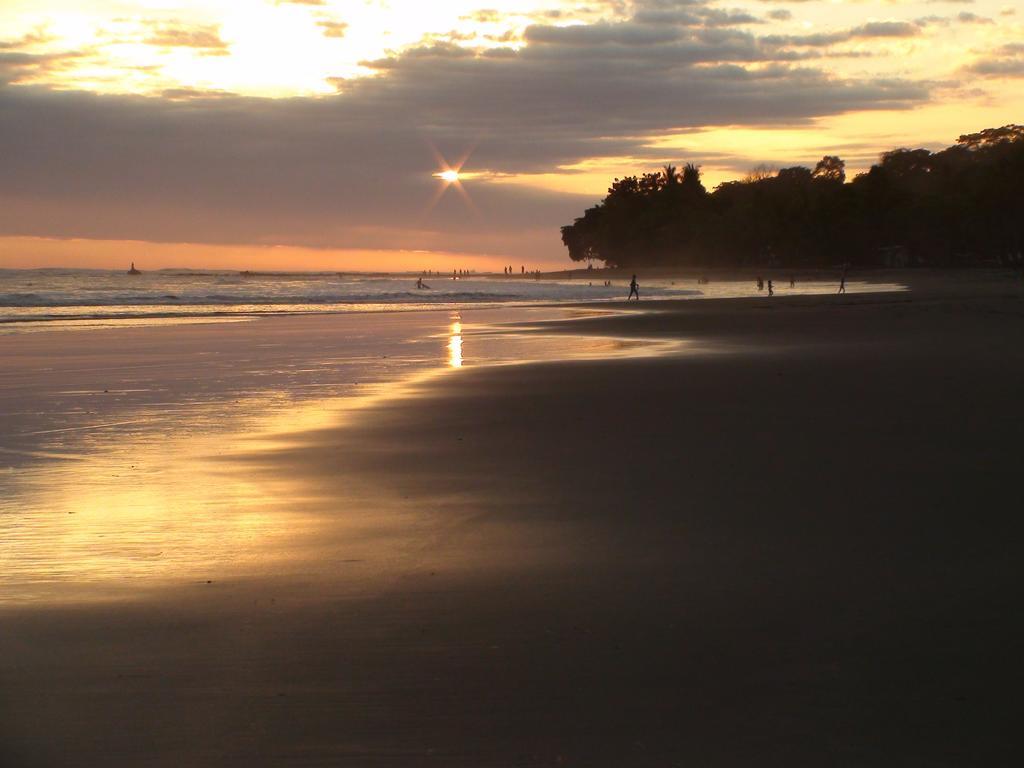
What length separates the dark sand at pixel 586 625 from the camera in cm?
393

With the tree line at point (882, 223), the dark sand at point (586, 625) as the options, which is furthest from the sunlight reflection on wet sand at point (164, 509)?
the tree line at point (882, 223)

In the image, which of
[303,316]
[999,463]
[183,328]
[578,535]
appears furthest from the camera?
[303,316]

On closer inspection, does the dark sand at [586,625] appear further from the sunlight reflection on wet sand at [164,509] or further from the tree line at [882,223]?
the tree line at [882,223]

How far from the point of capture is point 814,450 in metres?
10.1

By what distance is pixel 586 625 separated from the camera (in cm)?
517

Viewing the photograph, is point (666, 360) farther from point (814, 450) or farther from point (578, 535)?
point (578, 535)

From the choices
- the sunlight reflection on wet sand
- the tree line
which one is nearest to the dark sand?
the sunlight reflection on wet sand

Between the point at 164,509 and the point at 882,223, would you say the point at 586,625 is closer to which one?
the point at 164,509

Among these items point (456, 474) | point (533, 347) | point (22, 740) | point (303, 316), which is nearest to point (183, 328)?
point (303, 316)

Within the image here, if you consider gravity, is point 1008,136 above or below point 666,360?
above

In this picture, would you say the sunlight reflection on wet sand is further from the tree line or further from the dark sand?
the tree line

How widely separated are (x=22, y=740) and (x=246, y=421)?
878 centimetres

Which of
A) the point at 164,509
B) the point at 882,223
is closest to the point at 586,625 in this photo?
the point at 164,509

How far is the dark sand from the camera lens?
12.9ft
